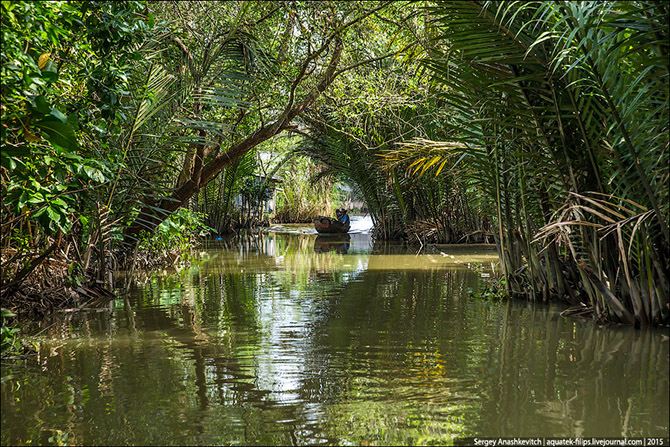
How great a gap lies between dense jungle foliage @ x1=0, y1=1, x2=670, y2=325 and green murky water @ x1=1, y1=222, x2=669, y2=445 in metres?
0.54

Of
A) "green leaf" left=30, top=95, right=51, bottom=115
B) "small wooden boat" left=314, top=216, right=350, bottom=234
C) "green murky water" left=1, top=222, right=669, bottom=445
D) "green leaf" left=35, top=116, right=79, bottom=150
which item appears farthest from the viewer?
"small wooden boat" left=314, top=216, right=350, bottom=234

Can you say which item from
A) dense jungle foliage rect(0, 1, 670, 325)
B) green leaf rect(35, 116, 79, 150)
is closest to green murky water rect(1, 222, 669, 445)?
dense jungle foliage rect(0, 1, 670, 325)

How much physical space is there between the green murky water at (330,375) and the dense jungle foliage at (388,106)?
542mm

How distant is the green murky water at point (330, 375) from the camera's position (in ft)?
9.39

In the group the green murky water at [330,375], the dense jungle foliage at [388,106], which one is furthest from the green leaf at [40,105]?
the green murky water at [330,375]

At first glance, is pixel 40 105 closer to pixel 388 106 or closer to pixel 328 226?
pixel 388 106

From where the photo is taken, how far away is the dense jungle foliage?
3.97 meters

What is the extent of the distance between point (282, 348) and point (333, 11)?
5092 millimetres

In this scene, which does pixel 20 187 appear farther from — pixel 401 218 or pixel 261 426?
pixel 401 218

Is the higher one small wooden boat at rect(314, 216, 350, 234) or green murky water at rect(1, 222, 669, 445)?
small wooden boat at rect(314, 216, 350, 234)

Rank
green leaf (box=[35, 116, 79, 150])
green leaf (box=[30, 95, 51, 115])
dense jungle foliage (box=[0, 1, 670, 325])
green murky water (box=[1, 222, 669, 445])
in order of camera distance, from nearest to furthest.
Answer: green murky water (box=[1, 222, 669, 445]), green leaf (box=[30, 95, 51, 115]), green leaf (box=[35, 116, 79, 150]), dense jungle foliage (box=[0, 1, 670, 325])

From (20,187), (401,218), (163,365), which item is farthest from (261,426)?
(401,218)

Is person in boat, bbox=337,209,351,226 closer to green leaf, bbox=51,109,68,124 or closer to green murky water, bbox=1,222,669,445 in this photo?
green murky water, bbox=1,222,669,445

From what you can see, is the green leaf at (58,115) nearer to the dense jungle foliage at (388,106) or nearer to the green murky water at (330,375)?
the dense jungle foliage at (388,106)
